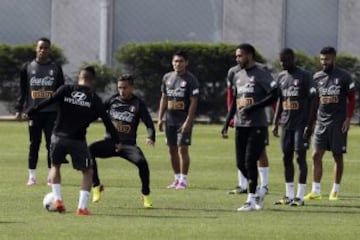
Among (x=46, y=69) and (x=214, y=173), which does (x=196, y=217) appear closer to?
(x=46, y=69)

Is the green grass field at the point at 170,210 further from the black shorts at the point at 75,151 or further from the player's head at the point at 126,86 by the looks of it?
the player's head at the point at 126,86

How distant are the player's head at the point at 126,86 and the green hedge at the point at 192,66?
22869mm

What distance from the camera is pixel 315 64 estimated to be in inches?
1658

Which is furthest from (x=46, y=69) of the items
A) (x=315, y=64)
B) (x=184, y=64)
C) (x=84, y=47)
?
(x=84, y=47)

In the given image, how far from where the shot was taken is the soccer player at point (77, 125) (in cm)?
1599

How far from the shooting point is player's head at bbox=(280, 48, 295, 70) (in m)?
17.7

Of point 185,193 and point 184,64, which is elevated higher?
point 184,64

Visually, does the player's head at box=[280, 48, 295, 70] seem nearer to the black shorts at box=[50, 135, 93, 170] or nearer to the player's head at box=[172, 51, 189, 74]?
the player's head at box=[172, 51, 189, 74]

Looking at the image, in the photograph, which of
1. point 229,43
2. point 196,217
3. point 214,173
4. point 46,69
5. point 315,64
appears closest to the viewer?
point 196,217

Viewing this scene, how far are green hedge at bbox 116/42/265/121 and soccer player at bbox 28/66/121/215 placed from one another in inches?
969

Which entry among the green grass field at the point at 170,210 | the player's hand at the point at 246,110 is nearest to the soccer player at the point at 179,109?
the green grass field at the point at 170,210

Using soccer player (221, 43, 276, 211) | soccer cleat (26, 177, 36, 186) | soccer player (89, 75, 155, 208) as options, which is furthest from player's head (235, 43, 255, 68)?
soccer cleat (26, 177, 36, 186)

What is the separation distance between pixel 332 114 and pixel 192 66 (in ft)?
74.6

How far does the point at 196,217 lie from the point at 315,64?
87.9 ft
